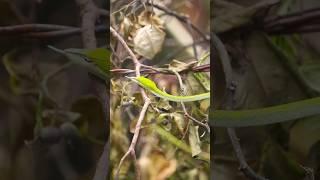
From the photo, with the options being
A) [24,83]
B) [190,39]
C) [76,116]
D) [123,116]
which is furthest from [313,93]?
[24,83]

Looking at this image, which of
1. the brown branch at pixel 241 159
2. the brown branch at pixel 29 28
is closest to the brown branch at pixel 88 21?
the brown branch at pixel 29 28

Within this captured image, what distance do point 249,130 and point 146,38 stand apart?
266mm

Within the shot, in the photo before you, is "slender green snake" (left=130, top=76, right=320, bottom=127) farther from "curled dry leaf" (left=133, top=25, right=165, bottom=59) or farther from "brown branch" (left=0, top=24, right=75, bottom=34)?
"brown branch" (left=0, top=24, right=75, bottom=34)

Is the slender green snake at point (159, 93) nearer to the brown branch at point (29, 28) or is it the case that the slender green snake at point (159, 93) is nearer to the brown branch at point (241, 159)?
the brown branch at point (241, 159)

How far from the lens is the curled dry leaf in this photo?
99 centimetres

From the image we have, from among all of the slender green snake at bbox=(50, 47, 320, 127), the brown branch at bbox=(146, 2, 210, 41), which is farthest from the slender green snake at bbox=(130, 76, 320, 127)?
the brown branch at bbox=(146, 2, 210, 41)

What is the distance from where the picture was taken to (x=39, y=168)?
3.46 ft

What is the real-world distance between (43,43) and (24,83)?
0.30 ft

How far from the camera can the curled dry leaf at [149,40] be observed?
3.24 ft

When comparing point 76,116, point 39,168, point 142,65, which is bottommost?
point 39,168

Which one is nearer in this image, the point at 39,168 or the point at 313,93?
the point at 313,93

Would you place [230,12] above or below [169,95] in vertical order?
above

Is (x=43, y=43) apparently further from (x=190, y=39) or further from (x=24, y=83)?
(x=190, y=39)

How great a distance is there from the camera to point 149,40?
990mm
